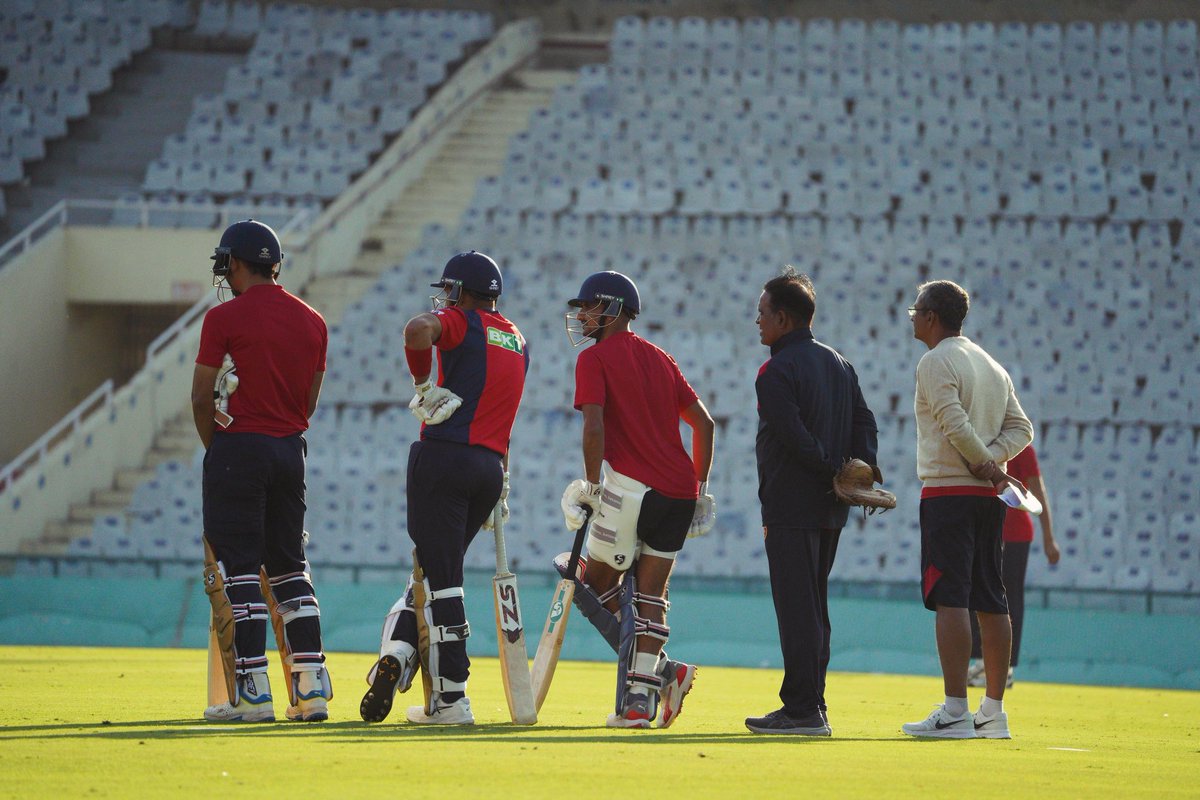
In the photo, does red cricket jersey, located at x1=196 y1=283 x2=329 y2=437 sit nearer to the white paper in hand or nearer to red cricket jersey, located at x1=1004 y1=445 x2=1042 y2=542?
the white paper in hand

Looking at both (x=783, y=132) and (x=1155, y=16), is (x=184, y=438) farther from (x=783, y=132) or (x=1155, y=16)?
(x=1155, y=16)

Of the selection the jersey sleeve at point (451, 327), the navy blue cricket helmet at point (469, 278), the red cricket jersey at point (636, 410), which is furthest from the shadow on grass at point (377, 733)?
the navy blue cricket helmet at point (469, 278)

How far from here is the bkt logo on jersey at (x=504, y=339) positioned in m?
6.67

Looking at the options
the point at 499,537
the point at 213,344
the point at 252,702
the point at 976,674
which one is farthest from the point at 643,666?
the point at 976,674

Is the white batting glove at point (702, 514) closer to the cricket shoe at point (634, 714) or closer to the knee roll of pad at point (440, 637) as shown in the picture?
the cricket shoe at point (634, 714)

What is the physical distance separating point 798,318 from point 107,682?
15.0ft

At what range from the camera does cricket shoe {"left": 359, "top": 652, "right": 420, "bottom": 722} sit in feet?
20.9

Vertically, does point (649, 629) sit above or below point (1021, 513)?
below

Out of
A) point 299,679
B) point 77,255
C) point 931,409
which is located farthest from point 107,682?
point 77,255

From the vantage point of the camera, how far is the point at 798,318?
681 centimetres

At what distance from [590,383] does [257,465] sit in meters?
1.44

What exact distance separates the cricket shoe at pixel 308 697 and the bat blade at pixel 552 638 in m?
0.97

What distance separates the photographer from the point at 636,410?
22.4 feet

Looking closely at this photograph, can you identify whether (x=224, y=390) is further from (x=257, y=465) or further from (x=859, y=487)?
(x=859, y=487)
